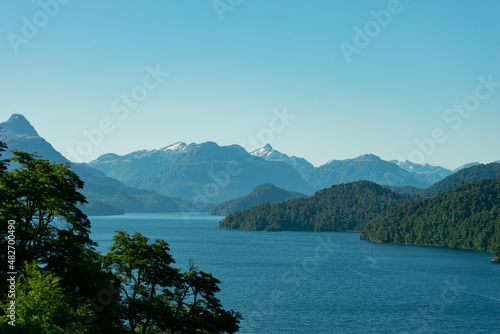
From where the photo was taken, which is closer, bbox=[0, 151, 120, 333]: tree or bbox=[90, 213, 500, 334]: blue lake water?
bbox=[0, 151, 120, 333]: tree

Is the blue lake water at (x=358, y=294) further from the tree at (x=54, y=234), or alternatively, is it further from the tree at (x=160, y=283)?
the tree at (x=54, y=234)

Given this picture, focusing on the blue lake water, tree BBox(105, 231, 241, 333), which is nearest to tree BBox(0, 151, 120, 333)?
tree BBox(105, 231, 241, 333)

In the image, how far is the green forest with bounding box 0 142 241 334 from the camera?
1165 inches

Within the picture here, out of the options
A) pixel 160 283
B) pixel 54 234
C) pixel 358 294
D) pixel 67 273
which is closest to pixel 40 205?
pixel 54 234

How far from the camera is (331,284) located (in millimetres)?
134000

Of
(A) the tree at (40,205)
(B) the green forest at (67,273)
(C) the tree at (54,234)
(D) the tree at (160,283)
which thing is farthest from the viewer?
(D) the tree at (160,283)

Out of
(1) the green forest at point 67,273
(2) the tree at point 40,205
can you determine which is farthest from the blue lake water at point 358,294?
(2) the tree at point 40,205

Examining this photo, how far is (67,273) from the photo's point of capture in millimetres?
35312

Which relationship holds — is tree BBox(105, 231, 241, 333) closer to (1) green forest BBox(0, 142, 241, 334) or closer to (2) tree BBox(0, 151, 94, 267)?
(1) green forest BBox(0, 142, 241, 334)

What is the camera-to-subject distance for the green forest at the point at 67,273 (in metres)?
29.6

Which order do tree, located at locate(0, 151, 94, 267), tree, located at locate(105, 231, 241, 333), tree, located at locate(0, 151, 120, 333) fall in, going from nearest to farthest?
tree, located at locate(0, 151, 120, 333)
tree, located at locate(0, 151, 94, 267)
tree, located at locate(105, 231, 241, 333)

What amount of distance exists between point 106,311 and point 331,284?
350ft

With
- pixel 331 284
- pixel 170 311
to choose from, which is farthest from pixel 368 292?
pixel 170 311

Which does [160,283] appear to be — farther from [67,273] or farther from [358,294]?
[358,294]
